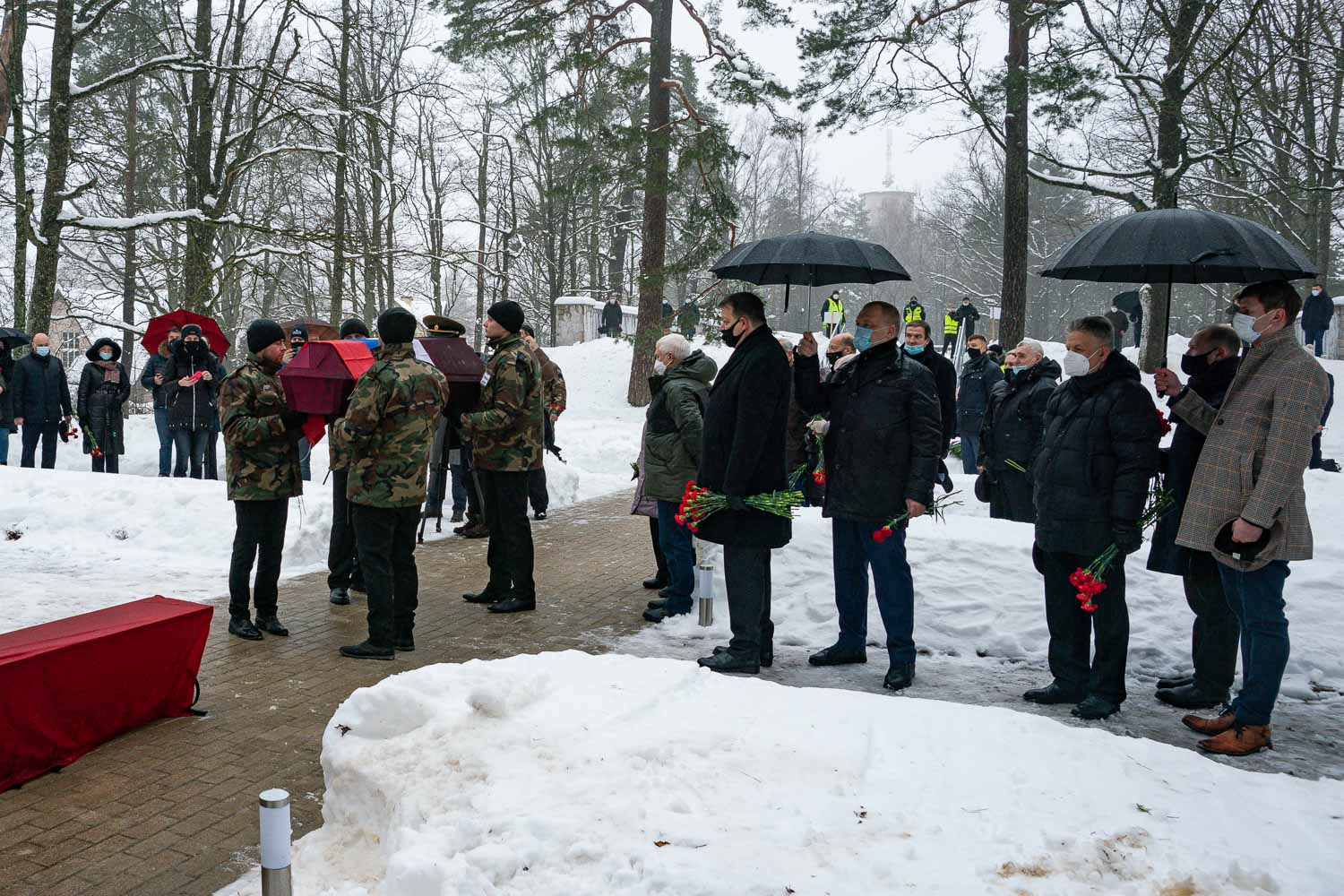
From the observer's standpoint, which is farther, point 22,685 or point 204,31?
point 204,31

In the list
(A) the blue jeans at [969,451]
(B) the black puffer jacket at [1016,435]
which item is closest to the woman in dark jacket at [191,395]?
(B) the black puffer jacket at [1016,435]

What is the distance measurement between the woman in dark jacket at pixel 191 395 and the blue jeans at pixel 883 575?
9.04 meters

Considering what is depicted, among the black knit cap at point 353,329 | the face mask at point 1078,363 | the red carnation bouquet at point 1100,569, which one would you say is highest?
the black knit cap at point 353,329

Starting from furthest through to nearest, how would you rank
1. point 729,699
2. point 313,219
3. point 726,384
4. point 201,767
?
point 313,219 → point 726,384 → point 201,767 → point 729,699

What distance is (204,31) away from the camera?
1695 centimetres

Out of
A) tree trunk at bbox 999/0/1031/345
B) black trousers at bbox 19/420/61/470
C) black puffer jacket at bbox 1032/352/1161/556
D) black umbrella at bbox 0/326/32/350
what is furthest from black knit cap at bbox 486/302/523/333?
tree trunk at bbox 999/0/1031/345

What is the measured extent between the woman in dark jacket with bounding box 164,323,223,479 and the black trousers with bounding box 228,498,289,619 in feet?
21.2

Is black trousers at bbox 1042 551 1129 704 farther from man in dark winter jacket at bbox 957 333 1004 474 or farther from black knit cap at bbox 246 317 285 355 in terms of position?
man in dark winter jacket at bbox 957 333 1004 474

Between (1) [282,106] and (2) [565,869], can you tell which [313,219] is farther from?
(2) [565,869]

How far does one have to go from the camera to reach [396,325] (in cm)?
607

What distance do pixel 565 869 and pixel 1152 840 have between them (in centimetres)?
171

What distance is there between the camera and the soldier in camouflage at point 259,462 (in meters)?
6.29

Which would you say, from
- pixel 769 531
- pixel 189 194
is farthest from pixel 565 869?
pixel 189 194

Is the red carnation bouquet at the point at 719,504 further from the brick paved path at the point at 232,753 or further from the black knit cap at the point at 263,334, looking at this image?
the black knit cap at the point at 263,334
